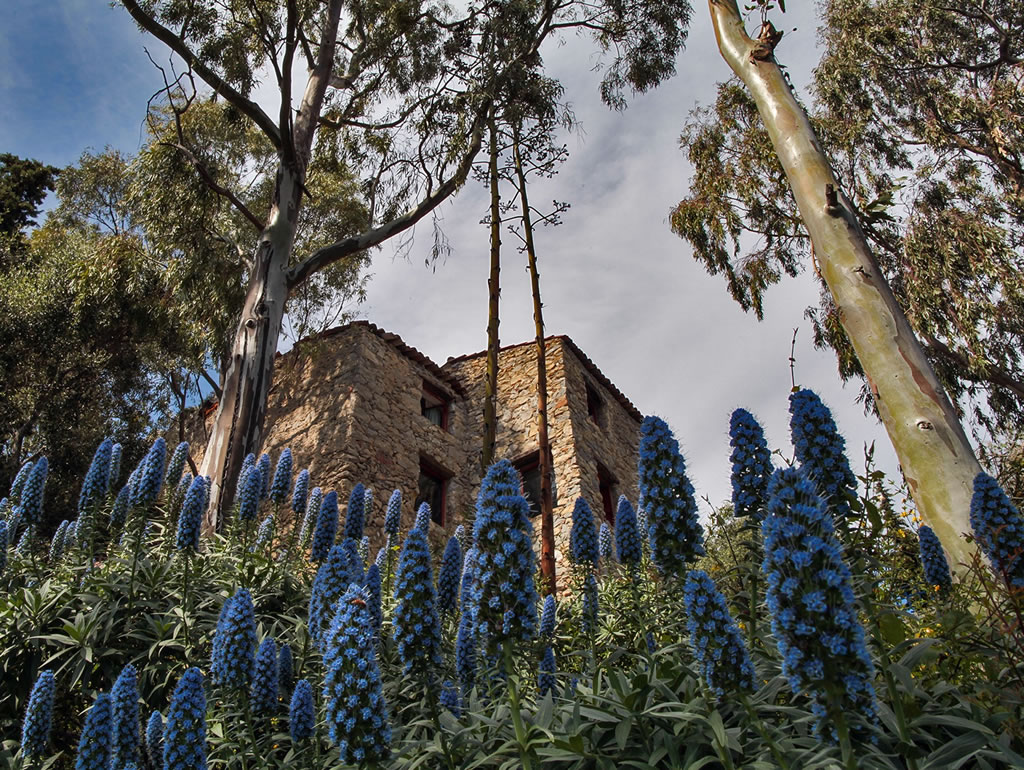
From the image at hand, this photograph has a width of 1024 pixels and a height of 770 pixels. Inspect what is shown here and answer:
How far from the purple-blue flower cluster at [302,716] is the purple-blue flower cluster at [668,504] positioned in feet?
4.88

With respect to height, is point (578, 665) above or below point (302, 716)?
above

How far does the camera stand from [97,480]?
477 centimetres

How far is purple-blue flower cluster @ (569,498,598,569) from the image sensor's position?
139 inches

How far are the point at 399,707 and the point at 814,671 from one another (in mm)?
2162

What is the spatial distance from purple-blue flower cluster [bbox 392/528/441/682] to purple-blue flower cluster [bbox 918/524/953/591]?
2.46 meters

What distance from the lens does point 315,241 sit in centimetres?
1634

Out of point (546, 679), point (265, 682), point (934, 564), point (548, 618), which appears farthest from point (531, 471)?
point (265, 682)

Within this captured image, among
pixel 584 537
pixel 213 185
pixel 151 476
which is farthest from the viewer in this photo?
pixel 213 185

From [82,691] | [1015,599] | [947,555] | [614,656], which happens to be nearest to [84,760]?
[82,691]

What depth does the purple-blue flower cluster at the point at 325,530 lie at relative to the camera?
466 cm

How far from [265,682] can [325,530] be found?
5.88 ft

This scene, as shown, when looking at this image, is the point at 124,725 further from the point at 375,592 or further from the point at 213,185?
the point at 213,185

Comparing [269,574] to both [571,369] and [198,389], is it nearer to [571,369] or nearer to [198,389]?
[571,369]

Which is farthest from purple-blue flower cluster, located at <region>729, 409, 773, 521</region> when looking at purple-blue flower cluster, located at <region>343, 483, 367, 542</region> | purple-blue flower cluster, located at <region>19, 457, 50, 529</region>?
purple-blue flower cluster, located at <region>19, 457, 50, 529</region>
